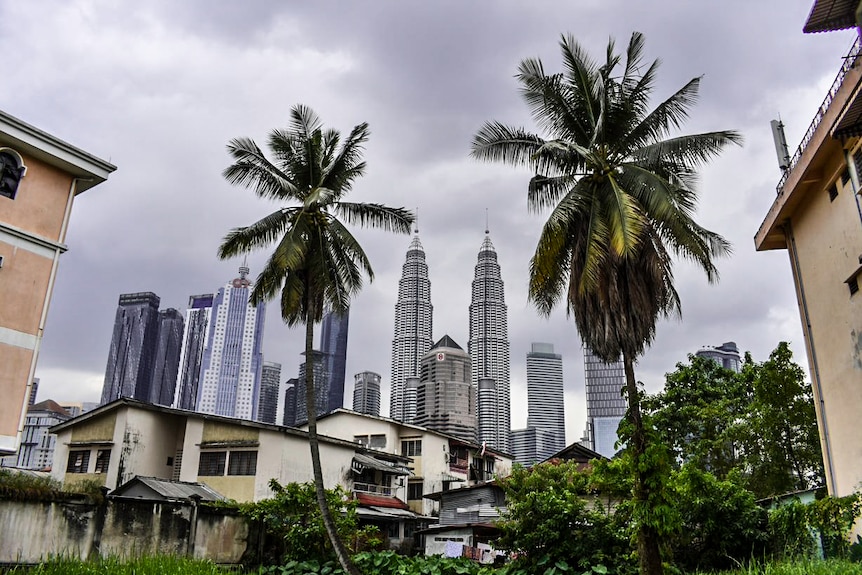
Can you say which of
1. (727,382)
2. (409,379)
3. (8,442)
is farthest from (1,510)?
(409,379)

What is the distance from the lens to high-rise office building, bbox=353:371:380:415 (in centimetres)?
17371

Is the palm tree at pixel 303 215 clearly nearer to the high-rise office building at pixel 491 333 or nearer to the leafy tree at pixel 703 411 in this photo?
the leafy tree at pixel 703 411

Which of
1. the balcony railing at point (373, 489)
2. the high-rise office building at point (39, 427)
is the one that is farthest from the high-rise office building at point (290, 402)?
the balcony railing at point (373, 489)

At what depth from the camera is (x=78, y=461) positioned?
3062 centimetres

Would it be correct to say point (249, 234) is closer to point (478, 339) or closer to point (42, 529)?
point (42, 529)

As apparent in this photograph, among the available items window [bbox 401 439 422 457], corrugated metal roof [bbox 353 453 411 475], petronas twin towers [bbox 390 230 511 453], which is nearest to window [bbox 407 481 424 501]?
window [bbox 401 439 422 457]

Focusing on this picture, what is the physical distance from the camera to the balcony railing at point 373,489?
35.1m

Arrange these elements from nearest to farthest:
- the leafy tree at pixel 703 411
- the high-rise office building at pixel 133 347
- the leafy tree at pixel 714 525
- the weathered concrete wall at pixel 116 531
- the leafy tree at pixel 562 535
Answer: the weathered concrete wall at pixel 116 531 < the leafy tree at pixel 562 535 < the leafy tree at pixel 714 525 < the leafy tree at pixel 703 411 < the high-rise office building at pixel 133 347

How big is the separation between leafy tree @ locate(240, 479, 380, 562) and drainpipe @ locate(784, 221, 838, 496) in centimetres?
1301

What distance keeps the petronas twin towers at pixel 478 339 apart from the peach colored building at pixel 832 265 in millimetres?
147915

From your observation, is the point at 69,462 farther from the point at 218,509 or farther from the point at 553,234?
the point at 553,234

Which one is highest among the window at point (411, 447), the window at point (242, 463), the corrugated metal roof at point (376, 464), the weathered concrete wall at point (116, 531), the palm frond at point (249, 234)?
the palm frond at point (249, 234)

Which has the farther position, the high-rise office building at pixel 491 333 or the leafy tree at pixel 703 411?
the high-rise office building at pixel 491 333

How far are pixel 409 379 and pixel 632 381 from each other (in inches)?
6115
